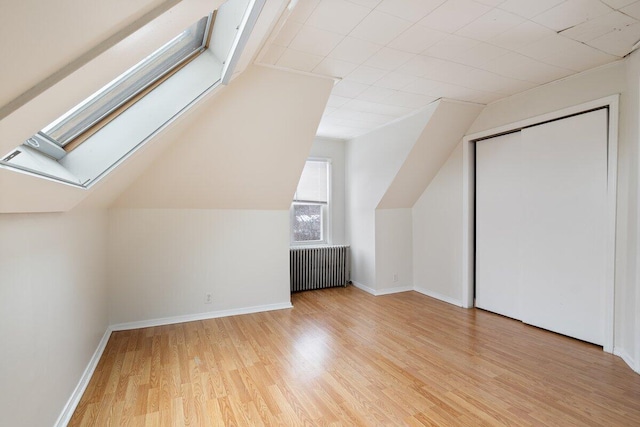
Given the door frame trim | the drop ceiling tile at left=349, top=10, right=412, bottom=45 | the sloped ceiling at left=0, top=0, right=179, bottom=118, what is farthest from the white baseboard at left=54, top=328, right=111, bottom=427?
the door frame trim

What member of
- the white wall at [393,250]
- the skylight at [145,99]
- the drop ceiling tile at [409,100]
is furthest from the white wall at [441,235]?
the skylight at [145,99]

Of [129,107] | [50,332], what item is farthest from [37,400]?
[129,107]

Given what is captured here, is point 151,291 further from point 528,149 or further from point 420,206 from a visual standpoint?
point 528,149

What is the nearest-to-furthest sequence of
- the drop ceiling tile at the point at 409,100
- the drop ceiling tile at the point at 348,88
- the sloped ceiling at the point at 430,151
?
1. the drop ceiling tile at the point at 348,88
2. the drop ceiling tile at the point at 409,100
3. the sloped ceiling at the point at 430,151

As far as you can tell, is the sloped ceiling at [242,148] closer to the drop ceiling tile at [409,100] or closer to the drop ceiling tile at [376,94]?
the drop ceiling tile at [376,94]

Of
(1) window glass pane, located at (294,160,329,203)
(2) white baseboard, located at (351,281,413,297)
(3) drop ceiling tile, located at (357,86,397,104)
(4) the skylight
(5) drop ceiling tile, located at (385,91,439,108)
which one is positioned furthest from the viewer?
(1) window glass pane, located at (294,160,329,203)

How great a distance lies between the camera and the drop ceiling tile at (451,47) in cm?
235

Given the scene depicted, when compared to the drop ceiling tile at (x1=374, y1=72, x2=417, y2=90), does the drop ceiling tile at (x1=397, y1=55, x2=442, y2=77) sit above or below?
above

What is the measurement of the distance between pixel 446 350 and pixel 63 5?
11.3ft

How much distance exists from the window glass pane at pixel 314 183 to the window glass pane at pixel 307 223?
0.16m

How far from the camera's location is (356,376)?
8.32 ft

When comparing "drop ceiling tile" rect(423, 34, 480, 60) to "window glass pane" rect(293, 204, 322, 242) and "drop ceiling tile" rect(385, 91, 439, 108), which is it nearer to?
"drop ceiling tile" rect(385, 91, 439, 108)

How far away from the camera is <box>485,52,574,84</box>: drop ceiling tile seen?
272 cm

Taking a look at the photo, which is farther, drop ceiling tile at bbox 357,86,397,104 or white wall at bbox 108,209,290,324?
white wall at bbox 108,209,290,324
